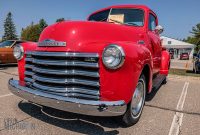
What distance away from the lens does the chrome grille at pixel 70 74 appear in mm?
3111

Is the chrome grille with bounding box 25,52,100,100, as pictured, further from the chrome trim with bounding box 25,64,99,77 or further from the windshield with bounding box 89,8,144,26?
the windshield with bounding box 89,8,144,26

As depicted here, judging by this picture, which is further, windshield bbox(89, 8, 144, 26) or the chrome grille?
windshield bbox(89, 8, 144, 26)

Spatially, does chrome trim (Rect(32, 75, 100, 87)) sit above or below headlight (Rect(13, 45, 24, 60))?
below

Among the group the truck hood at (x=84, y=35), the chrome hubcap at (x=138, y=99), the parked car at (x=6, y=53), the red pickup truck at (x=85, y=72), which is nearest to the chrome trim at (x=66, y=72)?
the red pickup truck at (x=85, y=72)

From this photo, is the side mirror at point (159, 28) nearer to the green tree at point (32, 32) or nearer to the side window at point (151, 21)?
the side window at point (151, 21)

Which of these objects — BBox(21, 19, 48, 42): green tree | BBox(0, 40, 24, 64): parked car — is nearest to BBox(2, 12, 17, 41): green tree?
BBox(21, 19, 48, 42): green tree

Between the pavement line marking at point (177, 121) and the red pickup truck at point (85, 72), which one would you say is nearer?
the red pickup truck at point (85, 72)

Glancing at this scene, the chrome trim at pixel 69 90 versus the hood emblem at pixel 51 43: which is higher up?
the hood emblem at pixel 51 43

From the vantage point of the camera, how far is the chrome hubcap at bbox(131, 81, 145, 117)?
12.3 ft

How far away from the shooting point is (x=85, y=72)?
311cm

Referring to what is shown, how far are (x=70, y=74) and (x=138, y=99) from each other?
1.35m

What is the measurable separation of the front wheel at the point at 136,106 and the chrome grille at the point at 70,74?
25.9 inches

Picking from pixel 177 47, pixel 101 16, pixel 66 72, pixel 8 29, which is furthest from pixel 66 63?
pixel 8 29

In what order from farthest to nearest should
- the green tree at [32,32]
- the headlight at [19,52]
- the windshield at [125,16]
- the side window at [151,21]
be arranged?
1. the green tree at [32,32]
2. the side window at [151,21]
3. the windshield at [125,16]
4. the headlight at [19,52]
